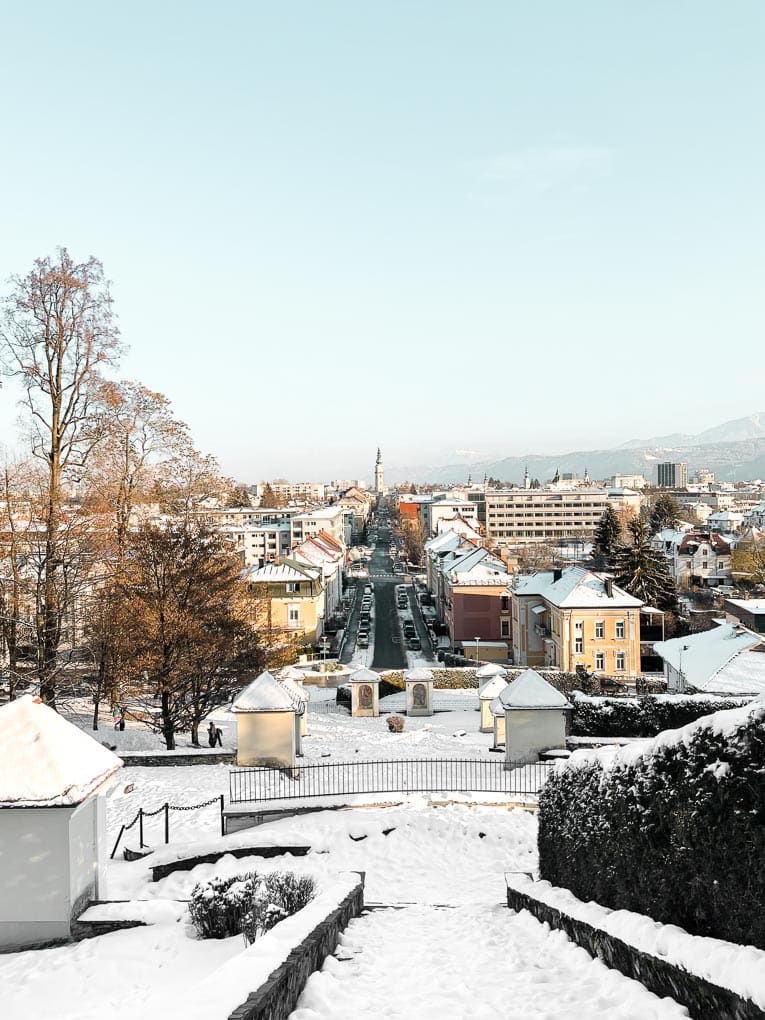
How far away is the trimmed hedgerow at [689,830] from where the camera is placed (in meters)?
5.39

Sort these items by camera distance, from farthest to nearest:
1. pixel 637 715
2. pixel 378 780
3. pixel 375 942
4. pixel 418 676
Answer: pixel 418 676, pixel 637 715, pixel 378 780, pixel 375 942

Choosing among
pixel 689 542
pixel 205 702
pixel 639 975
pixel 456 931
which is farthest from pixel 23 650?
pixel 689 542

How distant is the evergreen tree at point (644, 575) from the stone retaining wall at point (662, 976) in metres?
54.7

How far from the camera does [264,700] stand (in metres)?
15.8

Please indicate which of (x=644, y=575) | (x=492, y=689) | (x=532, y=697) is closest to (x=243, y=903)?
(x=532, y=697)

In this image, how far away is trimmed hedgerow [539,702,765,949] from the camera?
5.39m

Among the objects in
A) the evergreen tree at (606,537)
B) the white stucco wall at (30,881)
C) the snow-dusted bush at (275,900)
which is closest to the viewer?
the snow-dusted bush at (275,900)

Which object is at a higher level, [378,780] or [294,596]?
[378,780]

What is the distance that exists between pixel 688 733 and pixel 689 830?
737 millimetres


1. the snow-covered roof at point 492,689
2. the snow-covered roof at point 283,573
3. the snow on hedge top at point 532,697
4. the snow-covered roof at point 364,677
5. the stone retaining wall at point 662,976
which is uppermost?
the stone retaining wall at point 662,976

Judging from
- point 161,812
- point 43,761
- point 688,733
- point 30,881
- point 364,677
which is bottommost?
point 364,677

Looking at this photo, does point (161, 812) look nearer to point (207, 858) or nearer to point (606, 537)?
point (207, 858)

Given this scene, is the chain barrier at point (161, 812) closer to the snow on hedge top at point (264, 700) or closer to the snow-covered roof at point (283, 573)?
the snow on hedge top at point (264, 700)

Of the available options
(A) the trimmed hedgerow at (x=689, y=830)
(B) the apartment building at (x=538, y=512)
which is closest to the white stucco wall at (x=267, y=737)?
(A) the trimmed hedgerow at (x=689, y=830)
